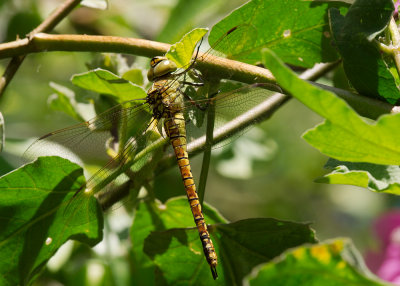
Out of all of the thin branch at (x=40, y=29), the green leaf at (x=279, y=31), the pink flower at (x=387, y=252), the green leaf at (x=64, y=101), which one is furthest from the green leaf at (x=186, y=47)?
the pink flower at (x=387, y=252)

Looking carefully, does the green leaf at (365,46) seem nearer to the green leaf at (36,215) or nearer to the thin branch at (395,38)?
the thin branch at (395,38)

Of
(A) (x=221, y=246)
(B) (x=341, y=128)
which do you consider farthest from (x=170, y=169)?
(B) (x=341, y=128)

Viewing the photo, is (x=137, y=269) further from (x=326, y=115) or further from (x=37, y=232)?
(x=326, y=115)

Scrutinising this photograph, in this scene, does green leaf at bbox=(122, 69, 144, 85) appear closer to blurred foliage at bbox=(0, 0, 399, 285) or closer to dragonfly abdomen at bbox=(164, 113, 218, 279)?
blurred foliage at bbox=(0, 0, 399, 285)

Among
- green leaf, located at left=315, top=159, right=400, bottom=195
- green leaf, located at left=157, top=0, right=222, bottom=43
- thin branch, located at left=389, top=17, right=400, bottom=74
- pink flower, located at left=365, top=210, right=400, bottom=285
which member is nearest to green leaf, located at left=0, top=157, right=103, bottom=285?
green leaf, located at left=315, top=159, right=400, bottom=195

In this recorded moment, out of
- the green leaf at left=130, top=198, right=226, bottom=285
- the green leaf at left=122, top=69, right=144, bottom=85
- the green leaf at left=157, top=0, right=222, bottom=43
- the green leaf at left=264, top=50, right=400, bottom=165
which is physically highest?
the green leaf at left=157, top=0, right=222, bottom=43

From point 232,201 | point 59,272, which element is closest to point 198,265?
point 59,272

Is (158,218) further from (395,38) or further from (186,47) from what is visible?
(395,38)

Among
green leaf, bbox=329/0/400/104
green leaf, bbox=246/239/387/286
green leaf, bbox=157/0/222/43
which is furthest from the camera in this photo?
green leaf, bbox=157/0/222/43
